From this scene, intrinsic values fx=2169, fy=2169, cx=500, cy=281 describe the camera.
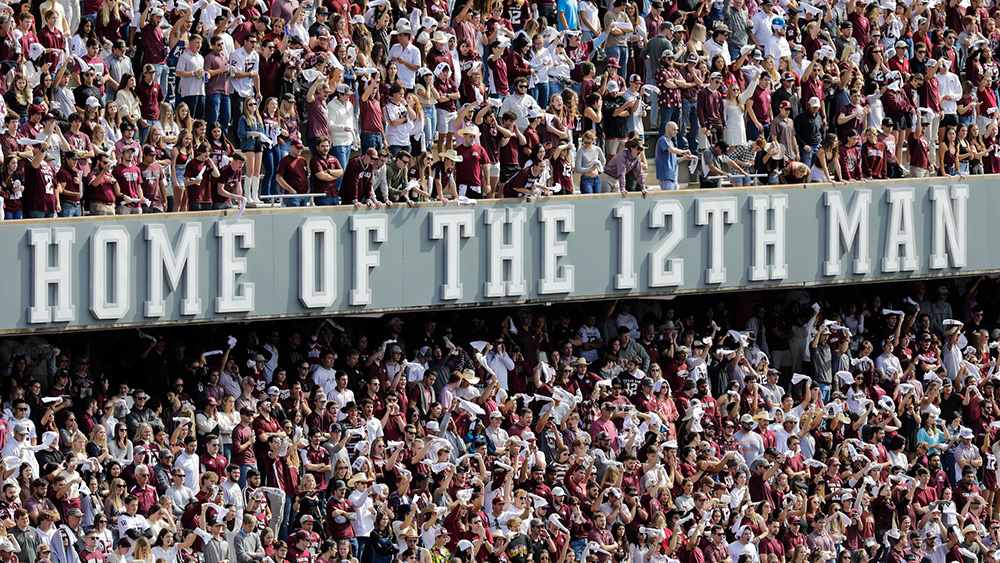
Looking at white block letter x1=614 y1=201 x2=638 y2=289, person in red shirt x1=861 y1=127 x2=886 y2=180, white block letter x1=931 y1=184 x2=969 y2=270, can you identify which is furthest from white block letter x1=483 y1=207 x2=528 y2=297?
white block letter x1=931 y1=184 x2=969 y2=270

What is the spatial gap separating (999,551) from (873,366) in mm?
3535

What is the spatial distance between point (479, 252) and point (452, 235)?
484 mm

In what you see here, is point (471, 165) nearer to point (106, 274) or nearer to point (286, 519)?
point (106, 274)

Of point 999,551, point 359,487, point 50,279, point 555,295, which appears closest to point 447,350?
point 555,295

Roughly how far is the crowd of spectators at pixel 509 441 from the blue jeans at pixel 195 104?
261 cm

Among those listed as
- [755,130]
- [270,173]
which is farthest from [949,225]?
[270,173]

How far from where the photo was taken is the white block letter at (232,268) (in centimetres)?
2472

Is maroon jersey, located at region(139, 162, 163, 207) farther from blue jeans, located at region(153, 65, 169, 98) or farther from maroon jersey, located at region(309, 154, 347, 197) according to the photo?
maroon jersey, located at region(309, 154, 347, 197)

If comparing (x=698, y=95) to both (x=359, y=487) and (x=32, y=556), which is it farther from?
(x=32, y=556)

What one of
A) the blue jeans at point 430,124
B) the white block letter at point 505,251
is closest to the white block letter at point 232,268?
the blue jeans at point 430,124

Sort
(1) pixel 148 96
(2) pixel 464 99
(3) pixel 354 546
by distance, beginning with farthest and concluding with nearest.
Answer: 1. (2) pixel 464 99
2. (1) pixel 148 96
3. (3) pixel 354 546

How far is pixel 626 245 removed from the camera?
90.1ft

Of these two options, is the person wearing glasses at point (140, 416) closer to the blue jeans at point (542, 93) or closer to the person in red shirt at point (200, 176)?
the person in red shirt at point (200, 176)

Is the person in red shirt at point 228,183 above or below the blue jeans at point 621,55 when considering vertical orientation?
below
